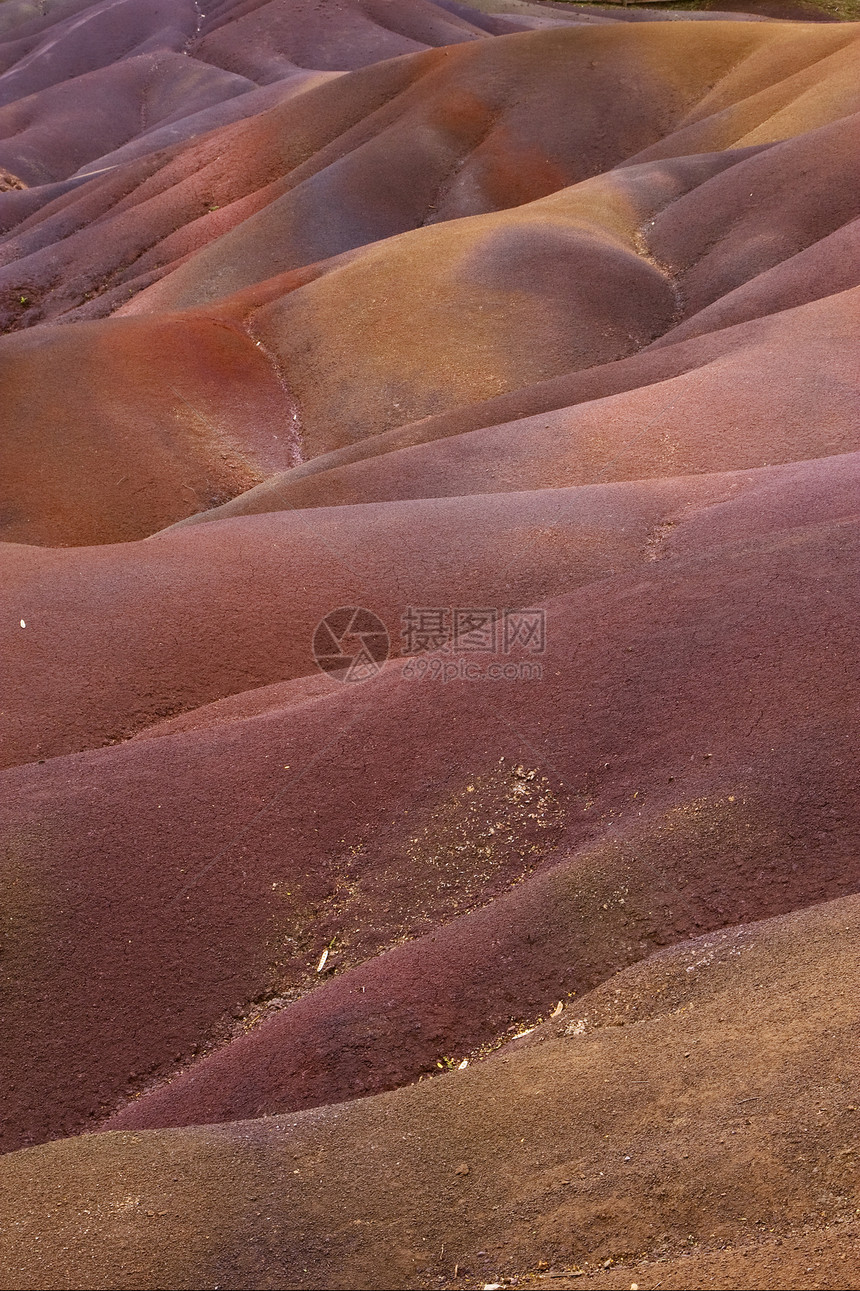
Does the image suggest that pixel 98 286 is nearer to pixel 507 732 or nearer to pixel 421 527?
pixel 421 527

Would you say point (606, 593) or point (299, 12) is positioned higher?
point (299, 12)

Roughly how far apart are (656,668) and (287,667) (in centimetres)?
506

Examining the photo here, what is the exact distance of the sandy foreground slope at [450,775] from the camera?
6.82 m

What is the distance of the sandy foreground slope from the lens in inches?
269

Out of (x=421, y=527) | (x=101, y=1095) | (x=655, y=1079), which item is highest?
(x=421, y=527)

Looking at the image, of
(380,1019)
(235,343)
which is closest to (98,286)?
(235,343)

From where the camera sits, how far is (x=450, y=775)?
11.4 metres

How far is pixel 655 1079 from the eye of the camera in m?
7.34

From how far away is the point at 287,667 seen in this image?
47.2 feet

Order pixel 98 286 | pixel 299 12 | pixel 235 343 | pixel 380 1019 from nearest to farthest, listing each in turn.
→ pixel 380 1019 → pixel 235 343 → pixel 98 286 → pixel 299 12

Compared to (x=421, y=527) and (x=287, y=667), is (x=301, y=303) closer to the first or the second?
(x=421, y=527)

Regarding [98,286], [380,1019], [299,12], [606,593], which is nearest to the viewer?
[380,1019]

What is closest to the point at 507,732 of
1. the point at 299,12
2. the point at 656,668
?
the point at 656,668

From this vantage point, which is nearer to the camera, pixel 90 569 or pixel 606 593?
pixel 606 593
